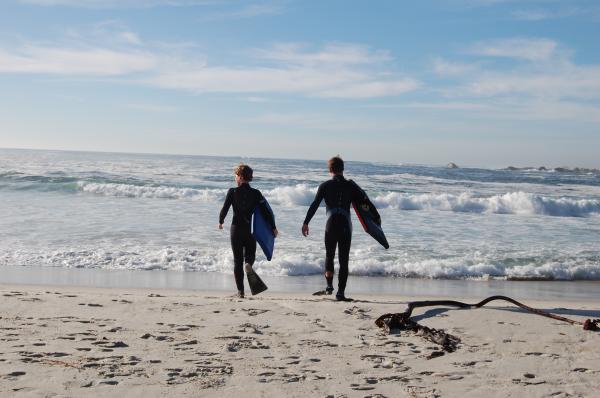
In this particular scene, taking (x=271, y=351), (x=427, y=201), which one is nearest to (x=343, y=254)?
(x=271, y=351)

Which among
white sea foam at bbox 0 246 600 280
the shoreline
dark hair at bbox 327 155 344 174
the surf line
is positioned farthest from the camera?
white sea foam at bbox 0 246 600 280

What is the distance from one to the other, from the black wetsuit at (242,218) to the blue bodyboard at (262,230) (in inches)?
2.0

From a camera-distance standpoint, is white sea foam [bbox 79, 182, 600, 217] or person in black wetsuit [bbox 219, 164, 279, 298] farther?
white sea foam [bbox 79, 182, 600, 217]

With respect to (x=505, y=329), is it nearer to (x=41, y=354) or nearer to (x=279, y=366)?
(x=279, y=366)

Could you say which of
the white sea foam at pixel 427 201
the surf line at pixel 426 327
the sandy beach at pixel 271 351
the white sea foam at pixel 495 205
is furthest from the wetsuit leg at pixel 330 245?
the white sea foam at pixel 495 205

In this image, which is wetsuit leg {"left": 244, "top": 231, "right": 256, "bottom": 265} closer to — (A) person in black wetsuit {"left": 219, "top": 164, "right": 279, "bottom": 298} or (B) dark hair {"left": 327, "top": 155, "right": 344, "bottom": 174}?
(A) person in black wetsuit {"left": 219, "top": 164, "right": 279, "bottom": 298}

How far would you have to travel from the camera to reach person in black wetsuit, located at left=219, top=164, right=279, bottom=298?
748 cm

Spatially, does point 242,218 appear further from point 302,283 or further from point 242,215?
point 302,283

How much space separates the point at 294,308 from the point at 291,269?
3.89 metres

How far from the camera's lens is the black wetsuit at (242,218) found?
747cm

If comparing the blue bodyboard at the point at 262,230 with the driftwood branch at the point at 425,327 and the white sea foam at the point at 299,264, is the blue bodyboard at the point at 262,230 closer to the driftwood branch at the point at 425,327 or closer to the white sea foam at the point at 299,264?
the driftwood branch at the point at 425,327

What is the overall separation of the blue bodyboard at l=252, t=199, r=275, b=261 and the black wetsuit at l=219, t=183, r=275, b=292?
0.05 m

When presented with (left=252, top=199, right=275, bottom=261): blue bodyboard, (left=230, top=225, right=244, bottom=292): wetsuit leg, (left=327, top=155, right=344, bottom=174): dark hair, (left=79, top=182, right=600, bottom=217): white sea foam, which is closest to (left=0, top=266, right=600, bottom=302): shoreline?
(left=230, top=225, right=244, bottom=292): wetsuit leg

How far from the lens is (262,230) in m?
7.64
